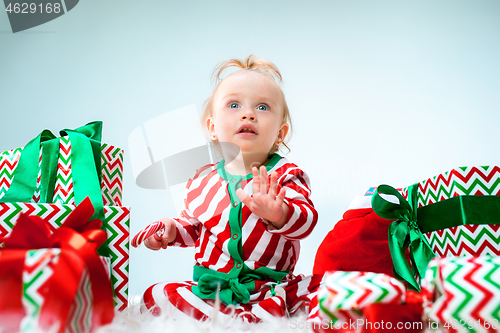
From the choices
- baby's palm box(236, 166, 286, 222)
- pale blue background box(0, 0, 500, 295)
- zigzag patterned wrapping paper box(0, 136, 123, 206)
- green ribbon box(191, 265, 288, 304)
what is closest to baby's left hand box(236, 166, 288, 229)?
baby's palm box(236, 166, 286, 222)

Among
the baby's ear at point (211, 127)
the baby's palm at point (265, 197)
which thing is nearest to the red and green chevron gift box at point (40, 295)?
the baby's palm at point (265, 197)

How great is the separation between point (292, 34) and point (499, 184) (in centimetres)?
86

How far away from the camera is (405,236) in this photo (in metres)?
0.65

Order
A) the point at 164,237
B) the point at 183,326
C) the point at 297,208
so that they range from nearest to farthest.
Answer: the point at 183,326 → the point at 297,208 → the point at 164,237

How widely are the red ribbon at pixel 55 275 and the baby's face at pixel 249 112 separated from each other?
461mm

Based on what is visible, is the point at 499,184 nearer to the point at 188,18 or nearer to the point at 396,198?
the point at 396,198

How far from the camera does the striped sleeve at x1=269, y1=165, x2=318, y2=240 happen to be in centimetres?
71

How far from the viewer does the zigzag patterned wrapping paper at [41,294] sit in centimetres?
39

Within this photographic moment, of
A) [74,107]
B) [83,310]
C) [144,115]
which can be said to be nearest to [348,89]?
[144,115]

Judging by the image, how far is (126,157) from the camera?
978 mm

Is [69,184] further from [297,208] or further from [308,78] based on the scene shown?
[308,78]

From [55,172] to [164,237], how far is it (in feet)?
0.82

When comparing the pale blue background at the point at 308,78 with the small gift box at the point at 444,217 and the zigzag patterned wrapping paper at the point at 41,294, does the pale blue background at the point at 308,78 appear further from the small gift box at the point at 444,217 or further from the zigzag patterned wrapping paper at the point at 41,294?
the zigzag patterned wrapping paper at the point at 41,294

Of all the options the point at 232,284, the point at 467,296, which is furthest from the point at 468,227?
the point at 232,284
